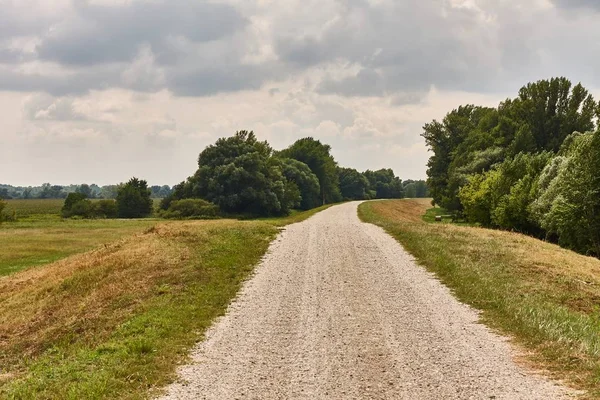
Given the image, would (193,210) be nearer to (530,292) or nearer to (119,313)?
(119,313)

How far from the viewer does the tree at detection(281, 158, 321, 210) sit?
12325 cm

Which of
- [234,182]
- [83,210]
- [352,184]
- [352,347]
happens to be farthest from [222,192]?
[352,184]

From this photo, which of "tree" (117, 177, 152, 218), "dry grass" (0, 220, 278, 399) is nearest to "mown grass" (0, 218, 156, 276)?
"dry grass" (0, 220, 278, 399)

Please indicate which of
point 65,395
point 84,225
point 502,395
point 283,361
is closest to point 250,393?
point 283,361

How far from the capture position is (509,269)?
21516 mm

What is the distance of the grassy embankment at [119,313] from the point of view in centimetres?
1040

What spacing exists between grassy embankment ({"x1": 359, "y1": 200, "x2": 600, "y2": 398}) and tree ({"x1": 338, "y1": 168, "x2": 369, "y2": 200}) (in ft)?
479

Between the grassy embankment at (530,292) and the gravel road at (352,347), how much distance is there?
0.63 m

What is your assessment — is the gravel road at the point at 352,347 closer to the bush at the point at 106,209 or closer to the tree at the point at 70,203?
the bush at the point at 106,209

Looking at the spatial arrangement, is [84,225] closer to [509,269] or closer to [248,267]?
[248,267]

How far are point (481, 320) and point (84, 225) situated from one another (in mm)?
66710

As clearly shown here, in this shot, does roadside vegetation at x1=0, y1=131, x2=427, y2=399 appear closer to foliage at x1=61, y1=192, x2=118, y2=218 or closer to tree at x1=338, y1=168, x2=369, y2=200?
foliage at x1=61, y1=192, x2=118, y2=218

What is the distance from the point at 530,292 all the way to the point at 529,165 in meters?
39.5

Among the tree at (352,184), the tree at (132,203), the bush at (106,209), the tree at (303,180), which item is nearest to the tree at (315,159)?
the tree at (303,180)
